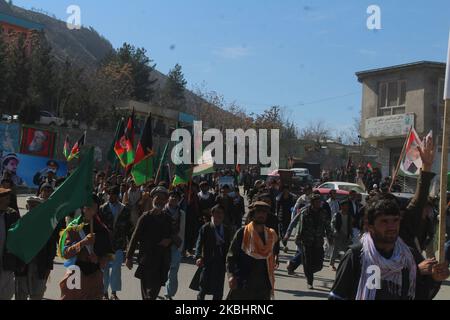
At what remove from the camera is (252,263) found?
6.75 m

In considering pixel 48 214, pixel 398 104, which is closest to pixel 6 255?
pixel 48 214

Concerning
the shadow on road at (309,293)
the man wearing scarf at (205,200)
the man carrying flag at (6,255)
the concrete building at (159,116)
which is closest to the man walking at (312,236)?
the shadow on road at (309,293)

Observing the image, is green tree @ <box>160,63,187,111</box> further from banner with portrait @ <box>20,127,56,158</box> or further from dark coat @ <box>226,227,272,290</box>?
dark coat @ <box>226,227,272,290</box>

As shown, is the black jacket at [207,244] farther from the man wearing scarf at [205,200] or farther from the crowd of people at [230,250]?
the man wearing scarf at [205,200]

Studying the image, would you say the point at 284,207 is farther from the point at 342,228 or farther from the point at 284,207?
the point at 342,228

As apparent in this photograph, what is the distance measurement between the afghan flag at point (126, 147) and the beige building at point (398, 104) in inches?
884

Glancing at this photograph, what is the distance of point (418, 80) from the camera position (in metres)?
35.2

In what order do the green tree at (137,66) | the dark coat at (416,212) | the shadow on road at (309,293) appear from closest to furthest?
the dark coat at (416,212), the shadow on road at (309,293), the green tree at (137,66)

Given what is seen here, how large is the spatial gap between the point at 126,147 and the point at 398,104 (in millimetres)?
24572

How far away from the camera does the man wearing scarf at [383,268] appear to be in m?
3.95

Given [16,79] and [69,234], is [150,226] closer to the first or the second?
[69,234]
